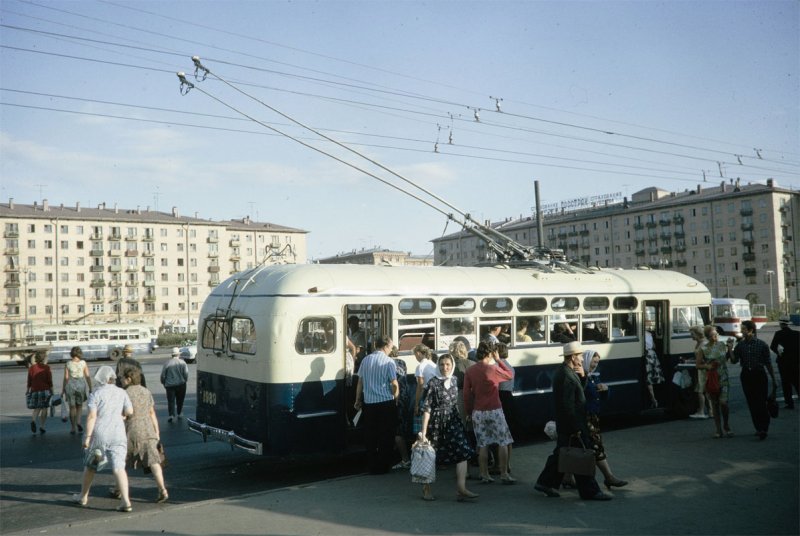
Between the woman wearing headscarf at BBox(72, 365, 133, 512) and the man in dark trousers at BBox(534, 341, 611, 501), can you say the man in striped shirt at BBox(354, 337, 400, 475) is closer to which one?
the man in dark trousers at BBox(534, 341, 611, 501)

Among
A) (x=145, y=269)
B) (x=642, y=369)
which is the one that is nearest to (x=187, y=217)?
(x=145, y=269)

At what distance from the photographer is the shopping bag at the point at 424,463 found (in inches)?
302

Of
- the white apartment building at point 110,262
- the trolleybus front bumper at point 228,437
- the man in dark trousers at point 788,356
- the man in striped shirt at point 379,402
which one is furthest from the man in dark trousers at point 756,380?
the white apartment building at point 110,262

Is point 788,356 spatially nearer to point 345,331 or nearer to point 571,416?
point 571,416

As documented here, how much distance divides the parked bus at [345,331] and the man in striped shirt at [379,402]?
501mm

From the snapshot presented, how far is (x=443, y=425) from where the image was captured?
812 centimetres

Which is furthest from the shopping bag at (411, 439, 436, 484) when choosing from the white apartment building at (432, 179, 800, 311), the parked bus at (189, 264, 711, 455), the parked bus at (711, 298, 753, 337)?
the white apartment building at (432, 179, 800, 311)

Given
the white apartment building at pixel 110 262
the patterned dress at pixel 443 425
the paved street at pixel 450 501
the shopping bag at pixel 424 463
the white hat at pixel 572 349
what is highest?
the white apartment building at pixel 110 262

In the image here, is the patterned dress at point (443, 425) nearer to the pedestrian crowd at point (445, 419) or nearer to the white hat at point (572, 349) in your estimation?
the pedestrian crowd at point (445, 419)

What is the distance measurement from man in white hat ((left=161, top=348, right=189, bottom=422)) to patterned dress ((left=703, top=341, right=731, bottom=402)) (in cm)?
1037

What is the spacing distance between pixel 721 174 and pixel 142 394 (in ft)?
71.5

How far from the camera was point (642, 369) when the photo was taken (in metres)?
13.3

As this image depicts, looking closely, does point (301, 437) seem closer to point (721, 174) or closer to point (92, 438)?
point (92, 438)

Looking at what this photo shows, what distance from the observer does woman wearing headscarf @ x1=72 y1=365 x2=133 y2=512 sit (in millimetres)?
7840
